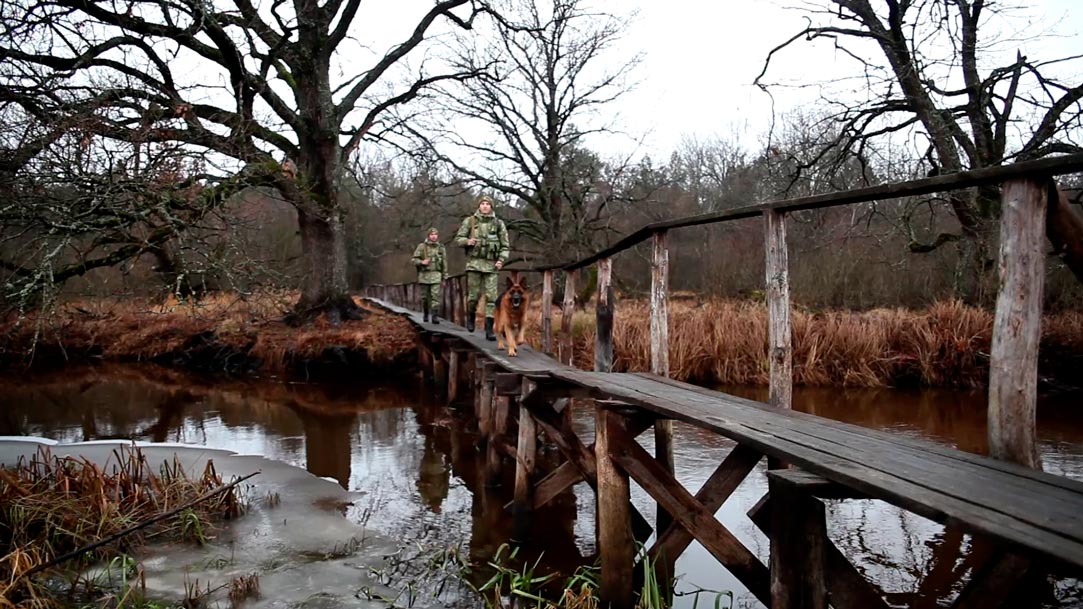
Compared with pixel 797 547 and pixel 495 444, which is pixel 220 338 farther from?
pixel 797 547

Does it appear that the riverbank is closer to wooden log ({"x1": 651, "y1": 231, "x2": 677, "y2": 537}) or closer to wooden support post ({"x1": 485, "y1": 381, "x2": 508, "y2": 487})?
wooden support post ({"x1": 485, "y1": 381, "x2": 508, "y2": 487})

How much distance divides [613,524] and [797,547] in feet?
5.53

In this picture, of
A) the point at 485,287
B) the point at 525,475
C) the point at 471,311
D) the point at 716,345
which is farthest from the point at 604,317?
the point at 716,345

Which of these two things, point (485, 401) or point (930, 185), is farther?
point (485, 401)

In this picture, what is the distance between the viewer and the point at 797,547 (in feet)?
8.72

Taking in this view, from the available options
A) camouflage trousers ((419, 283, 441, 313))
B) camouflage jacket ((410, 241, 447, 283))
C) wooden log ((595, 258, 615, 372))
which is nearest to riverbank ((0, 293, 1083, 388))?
camouflage trousers ((419, 283, 441, 313))

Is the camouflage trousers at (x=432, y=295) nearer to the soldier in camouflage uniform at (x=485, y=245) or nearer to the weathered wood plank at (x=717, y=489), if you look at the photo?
the soldier in camouflage uniform at (x=485, y=245)

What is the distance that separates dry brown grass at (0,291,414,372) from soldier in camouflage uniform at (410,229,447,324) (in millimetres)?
1713

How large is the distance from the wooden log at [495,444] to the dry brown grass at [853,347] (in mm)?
6530

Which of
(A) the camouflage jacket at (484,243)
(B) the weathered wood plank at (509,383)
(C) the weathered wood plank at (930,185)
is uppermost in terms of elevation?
(A) the camouflage jacket at (484,243)

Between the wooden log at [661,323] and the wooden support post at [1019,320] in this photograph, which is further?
the wooden log at [661,323]

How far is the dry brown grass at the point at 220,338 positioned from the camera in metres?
15.6

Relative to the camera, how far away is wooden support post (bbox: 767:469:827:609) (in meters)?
2.62

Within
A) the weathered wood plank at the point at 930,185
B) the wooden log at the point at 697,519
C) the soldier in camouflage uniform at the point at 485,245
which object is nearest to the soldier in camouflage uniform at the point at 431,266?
the soldier in camouflage uniform at the point at 485,245
